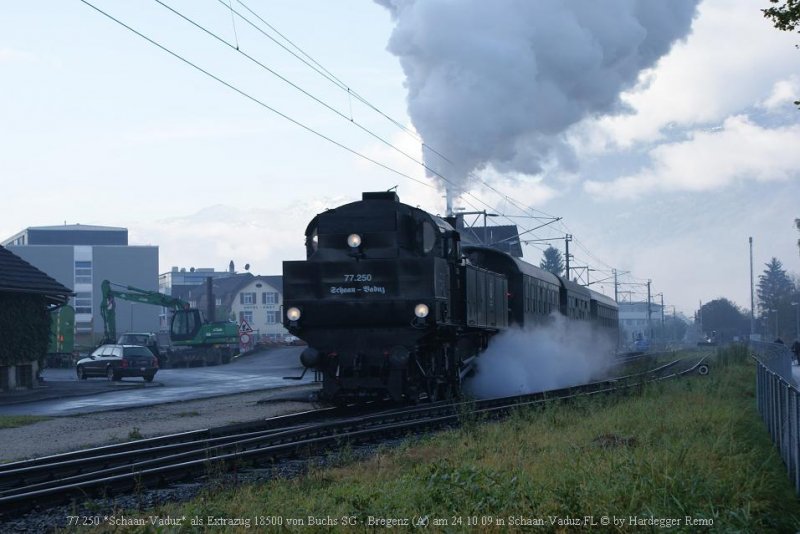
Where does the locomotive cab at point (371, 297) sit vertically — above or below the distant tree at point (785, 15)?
below

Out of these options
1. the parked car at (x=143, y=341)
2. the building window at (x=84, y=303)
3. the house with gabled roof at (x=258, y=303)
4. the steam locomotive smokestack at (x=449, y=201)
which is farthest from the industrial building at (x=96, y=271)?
the steam locomotive smokestack at (x=449, y=201)

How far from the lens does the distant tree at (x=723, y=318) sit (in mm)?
137000

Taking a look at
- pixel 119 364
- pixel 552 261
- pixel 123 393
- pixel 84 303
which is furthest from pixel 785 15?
pixel 552 261

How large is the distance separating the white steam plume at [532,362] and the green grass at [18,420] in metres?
9.22

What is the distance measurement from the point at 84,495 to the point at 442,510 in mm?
3538

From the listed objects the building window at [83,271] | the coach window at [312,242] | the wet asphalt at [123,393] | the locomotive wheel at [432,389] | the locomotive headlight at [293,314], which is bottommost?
the wet asphalt at [123,393]

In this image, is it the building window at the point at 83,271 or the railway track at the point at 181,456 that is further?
the building window at the point at 83,271

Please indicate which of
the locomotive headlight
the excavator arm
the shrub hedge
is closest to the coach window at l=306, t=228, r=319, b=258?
the locomotive headlight

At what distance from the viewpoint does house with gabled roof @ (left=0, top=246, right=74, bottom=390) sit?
95.1ft

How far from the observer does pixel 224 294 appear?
123m

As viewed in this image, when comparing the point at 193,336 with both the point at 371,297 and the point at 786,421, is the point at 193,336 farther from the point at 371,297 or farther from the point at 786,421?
the point at 786,421

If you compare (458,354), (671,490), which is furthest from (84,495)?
(458,354)

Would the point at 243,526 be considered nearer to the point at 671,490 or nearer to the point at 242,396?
the point at 671,490

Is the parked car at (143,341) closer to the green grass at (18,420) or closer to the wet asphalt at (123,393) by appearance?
the wet asphalt at (123,393)
